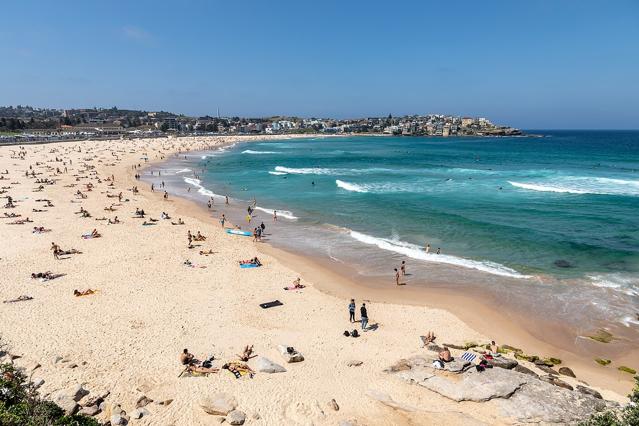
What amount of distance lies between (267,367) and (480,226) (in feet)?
65.6

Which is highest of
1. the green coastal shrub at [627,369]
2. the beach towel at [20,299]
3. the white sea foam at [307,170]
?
the white sea foam at [307,170]

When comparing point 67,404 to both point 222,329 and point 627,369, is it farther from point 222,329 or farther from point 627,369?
point 627,369

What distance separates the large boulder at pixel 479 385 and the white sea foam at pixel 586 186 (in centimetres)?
3432

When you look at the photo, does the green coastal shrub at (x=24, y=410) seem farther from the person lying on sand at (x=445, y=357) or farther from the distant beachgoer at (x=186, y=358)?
the person lying on sand at (x=445, y=357)

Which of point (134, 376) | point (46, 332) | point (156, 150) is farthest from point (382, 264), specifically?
point (156, 150)

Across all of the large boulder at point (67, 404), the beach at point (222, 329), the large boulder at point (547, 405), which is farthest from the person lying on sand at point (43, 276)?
the large boulder at point (547, 405)

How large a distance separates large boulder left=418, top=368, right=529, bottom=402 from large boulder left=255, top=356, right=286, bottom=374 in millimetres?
3880

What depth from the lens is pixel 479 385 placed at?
1045 centimetres

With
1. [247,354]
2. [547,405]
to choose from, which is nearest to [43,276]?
[247,354]

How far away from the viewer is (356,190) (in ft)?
137

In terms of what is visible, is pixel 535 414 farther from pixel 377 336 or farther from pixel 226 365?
pixel 226 365

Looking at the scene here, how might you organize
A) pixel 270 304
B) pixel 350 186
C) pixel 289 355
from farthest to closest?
1. pixel 350 186
2. pixel 270 304
3. pixel 289 355

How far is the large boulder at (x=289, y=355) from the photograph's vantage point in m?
11.8

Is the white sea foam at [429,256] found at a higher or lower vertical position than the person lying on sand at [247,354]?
higher
